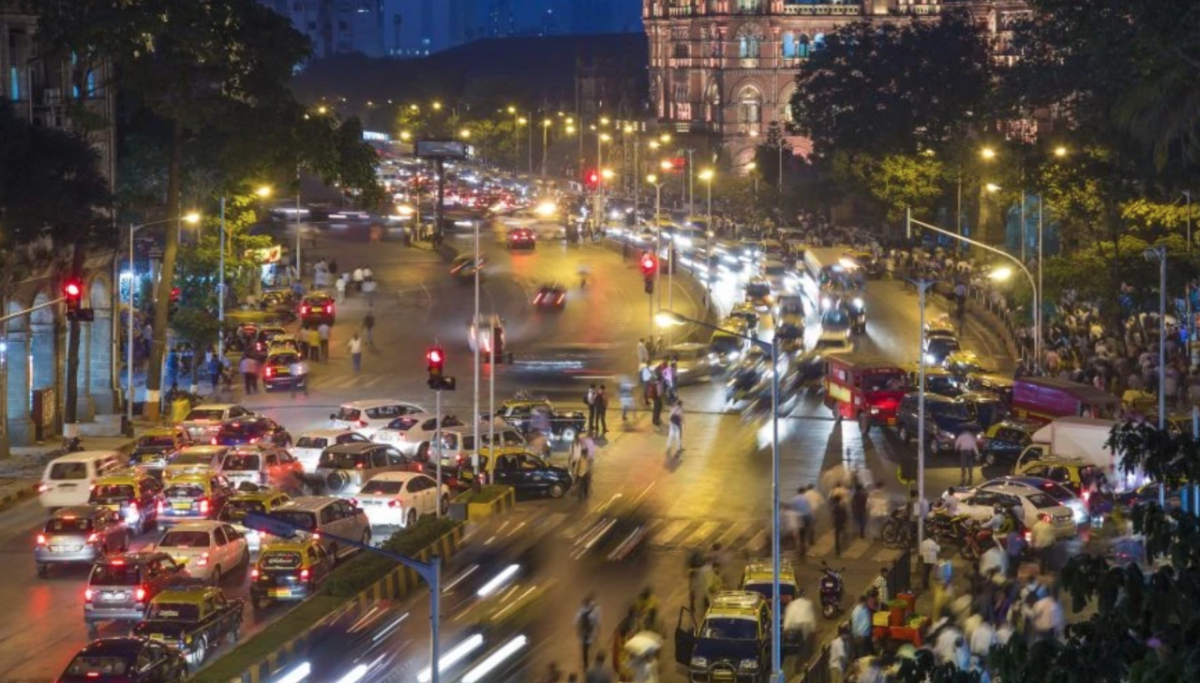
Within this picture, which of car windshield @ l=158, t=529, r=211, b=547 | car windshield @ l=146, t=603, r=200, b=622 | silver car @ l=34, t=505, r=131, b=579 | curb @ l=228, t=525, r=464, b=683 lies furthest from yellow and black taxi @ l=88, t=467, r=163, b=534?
car windshield @ l=146, t=603, r=200, b=622

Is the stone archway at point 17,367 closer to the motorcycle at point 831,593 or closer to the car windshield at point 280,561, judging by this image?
the car windshield at point 280,561

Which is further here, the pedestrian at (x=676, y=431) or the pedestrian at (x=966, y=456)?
the pedestrian at (x=676, y=431)

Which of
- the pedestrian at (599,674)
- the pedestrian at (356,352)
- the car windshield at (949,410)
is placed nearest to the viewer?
the pedestrian at (599,674)

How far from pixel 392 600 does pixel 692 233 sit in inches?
2996

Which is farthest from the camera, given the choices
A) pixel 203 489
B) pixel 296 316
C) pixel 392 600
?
pixel 296 316

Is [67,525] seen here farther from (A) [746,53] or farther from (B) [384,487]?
(A) [746,53]

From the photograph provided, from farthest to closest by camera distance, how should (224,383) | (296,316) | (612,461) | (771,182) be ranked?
(771,182)
(296,316)
(224,383)
(612,461)

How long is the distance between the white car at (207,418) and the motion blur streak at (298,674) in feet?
71.7

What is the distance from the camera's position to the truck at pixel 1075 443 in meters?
47.8

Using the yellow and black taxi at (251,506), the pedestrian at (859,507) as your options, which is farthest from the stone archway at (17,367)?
the pedestrian at (859,507)

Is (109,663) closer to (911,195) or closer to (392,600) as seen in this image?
(392,600)

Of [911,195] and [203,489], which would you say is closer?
[203,489]

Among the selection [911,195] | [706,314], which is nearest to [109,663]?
[706,314]

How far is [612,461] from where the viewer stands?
53844 mm
